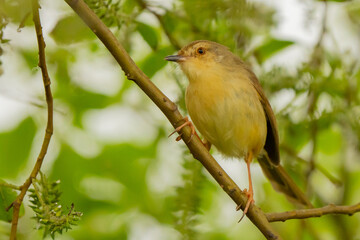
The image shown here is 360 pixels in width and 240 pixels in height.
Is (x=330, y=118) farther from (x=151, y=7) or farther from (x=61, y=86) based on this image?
(x=61, y=86)

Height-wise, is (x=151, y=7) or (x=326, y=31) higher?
(x=151, y=7)

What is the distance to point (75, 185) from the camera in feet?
12.7

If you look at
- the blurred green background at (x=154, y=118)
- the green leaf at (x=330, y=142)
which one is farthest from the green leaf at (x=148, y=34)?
the green leaf at (x=330, y=142)

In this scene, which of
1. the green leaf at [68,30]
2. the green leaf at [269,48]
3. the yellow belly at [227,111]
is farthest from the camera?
the green leaf at [269,48]

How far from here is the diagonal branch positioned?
2303 mm

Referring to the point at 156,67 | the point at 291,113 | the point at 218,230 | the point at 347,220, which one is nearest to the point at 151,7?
the point at 156,67

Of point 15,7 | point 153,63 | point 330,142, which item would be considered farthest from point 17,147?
point 330,142

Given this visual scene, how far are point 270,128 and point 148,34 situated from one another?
123 cm

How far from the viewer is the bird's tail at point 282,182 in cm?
427

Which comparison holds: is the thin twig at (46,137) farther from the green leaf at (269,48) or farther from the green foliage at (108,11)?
the green leaf at (269,48)

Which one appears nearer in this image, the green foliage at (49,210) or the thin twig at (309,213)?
the green foliage at (49,210)

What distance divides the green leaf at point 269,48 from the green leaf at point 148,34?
2.97 feet

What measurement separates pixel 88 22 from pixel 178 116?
557 mm

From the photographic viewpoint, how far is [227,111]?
3.87 metres
